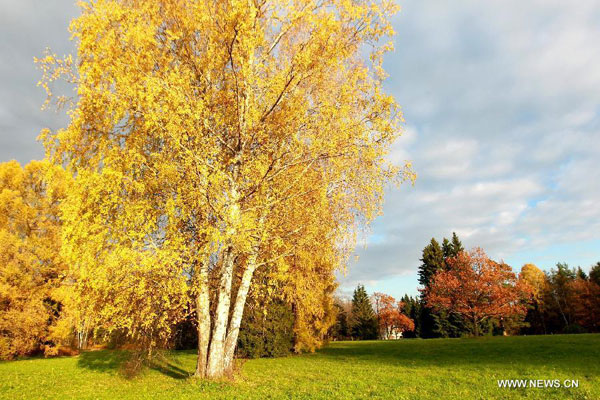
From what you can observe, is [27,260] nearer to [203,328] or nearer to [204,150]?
[203,328]

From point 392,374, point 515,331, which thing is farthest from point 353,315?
point 392,374

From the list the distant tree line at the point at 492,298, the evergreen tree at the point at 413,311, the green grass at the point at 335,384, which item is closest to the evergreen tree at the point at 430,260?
the distant tree line at the point at 492,298

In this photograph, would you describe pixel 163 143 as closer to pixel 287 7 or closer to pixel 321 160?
pixel 321 160

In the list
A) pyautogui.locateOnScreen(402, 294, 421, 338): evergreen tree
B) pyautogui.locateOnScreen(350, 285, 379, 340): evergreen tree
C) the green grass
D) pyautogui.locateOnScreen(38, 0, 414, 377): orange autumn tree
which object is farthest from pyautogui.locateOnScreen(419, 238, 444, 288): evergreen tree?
pyautogui.locateOnScreen(38, 0, 414, 377): orange autumn tree

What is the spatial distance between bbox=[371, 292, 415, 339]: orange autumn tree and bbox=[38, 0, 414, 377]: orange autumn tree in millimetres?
67236

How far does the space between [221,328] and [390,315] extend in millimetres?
70786

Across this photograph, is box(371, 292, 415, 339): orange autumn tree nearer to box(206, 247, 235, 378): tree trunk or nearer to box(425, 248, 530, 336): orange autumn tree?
box(425, 248, 530, 336): orange autumn tree

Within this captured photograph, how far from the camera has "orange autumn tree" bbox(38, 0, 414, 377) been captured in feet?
30.2

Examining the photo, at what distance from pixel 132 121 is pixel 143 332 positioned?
6781mm

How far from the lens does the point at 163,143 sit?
11234mm

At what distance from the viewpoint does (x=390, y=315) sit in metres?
74.2

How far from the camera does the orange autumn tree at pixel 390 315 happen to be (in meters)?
71.6

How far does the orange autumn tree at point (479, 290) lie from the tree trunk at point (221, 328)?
2992cm

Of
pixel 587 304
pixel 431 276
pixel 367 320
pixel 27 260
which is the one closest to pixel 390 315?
pixel 367 320
